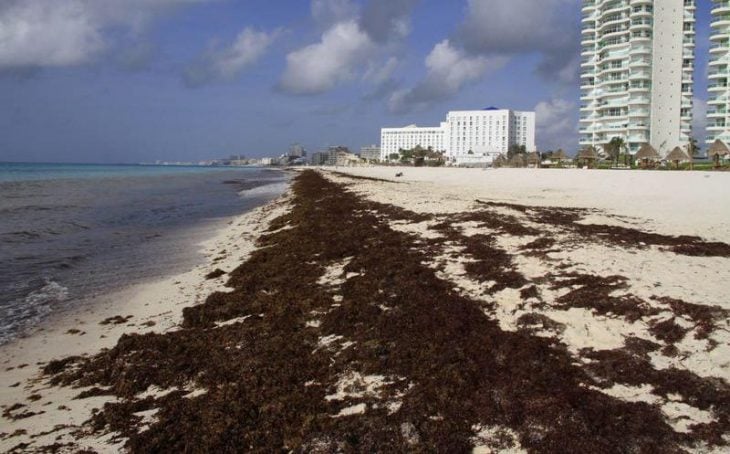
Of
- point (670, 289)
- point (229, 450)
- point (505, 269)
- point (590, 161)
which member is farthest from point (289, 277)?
point (590, 161)

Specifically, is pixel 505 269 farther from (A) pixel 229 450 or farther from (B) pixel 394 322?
(A) pixel 229 450

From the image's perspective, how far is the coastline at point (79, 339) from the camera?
11.3 feet

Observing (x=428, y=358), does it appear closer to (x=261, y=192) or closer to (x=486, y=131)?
(x=261, y=192)

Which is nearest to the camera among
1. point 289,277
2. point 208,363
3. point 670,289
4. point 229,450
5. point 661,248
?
point 229,450

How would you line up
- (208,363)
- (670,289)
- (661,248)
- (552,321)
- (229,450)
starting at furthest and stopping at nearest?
1. (661,248)
2. (670,289)
3. (552,321)
4. (208,363)
5. (229,450)

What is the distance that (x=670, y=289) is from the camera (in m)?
5.59

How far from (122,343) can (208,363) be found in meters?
1.19

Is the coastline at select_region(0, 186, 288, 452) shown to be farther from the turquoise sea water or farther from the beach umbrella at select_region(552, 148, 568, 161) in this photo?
the beach umbrella at select_region(552, 148, 568, 161)

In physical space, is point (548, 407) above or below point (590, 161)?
below

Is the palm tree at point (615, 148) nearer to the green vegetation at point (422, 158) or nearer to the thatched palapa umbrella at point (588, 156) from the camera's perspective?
the thatched palapa umbrella at point (588, 156)

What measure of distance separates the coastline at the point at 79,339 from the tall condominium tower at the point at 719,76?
228ft

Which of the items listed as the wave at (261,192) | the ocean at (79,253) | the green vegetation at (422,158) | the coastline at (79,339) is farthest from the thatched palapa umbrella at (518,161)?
the coastline at (79,339)

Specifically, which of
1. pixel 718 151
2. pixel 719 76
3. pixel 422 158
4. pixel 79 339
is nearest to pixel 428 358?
pixel 79 339

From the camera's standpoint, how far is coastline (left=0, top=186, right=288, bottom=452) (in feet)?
11.3
